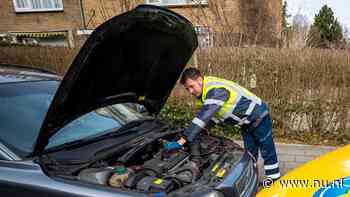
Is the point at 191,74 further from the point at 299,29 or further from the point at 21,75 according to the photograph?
the point at 299,29

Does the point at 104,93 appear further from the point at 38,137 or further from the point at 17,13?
the point at 17,13

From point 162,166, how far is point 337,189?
1.23 meters

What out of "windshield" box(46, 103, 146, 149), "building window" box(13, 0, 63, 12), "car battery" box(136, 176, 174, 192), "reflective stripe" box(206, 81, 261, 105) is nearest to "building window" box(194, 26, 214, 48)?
"reflective stripe" box(206, 81, 261, 105)

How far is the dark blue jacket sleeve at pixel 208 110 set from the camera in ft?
9.57

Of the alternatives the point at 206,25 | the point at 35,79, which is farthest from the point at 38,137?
the point at 206,25

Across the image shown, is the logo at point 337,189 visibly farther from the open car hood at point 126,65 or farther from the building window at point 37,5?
the building window at point 37,5

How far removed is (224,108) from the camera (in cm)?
335

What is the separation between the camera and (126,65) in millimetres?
2789

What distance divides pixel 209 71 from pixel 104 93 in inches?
127

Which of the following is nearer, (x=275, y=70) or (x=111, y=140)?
(x=111, y=140)

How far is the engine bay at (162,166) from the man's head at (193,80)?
24.7 inches

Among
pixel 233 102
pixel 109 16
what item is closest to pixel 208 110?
pixel 233 102

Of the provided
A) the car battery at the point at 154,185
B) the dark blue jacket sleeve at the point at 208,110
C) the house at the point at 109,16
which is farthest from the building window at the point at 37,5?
the car battery at the point at 154,185

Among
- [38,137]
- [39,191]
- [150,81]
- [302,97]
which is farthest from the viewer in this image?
[302,97]
